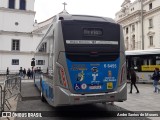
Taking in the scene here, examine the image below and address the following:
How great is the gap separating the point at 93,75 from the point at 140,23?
52321 millimetres

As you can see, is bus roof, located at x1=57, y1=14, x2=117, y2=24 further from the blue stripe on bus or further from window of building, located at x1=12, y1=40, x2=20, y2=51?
window of building, located at x1=12, y1=40, x2=20, y2=51

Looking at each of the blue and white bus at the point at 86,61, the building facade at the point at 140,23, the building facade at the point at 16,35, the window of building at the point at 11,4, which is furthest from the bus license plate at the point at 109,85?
the window of building at the point at 11,4

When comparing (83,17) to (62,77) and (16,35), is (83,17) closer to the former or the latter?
(62,77)

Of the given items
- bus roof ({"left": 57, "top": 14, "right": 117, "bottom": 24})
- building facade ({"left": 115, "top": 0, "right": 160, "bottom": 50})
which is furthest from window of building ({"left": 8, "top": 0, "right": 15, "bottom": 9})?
bus roof ({"left": 57, "top": 14, "right": 117, "bottom": 24})

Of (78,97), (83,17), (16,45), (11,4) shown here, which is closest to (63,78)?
(78,97)

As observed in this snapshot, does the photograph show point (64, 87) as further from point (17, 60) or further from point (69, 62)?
point (17, 60)

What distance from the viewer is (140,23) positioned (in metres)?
57.8

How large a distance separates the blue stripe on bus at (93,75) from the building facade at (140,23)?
3949 centimetres

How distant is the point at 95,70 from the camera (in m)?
8.26

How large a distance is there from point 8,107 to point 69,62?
4234mm

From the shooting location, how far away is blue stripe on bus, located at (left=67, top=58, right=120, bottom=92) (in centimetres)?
798

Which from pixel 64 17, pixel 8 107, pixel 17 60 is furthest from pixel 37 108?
pixel 17 60

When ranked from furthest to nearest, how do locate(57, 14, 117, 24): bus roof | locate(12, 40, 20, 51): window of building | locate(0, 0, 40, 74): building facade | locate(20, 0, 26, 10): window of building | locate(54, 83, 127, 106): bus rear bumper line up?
locate(20, 0, 26, 10): window of building, locate(12, 40, 20, 51): window of building, locate(0, 0, 40, 74): building facade, locate(57, 14, 117, 24): bus roof, locate(54, 83, 127, 106): bus rear bumper

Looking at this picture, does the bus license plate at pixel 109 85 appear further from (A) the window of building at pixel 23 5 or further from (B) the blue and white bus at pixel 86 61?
(A) the window of building at pixel 23 5
